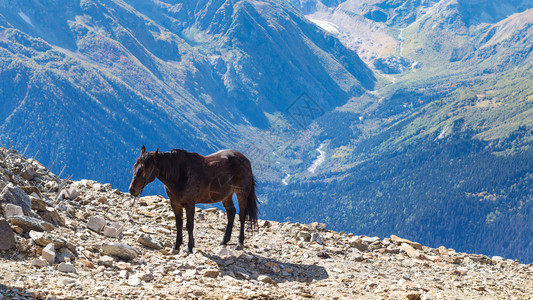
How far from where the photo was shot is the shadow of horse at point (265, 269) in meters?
15.5

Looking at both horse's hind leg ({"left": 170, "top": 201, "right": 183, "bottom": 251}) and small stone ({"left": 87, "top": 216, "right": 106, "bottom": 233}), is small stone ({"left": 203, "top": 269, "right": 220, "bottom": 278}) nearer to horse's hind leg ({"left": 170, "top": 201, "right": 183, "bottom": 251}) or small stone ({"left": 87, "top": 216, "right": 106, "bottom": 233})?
horse's hind leg ({"left": 170, "top": 201, "right": 183, "bottom": 251})

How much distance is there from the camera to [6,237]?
1277cm

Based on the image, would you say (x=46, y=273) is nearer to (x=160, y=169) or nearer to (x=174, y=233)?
(x=160, y=169)

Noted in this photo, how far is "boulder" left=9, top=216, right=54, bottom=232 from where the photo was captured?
14.1m

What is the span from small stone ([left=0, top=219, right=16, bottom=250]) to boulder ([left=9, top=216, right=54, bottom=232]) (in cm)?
127

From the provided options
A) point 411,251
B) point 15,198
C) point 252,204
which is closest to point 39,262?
point 15,198

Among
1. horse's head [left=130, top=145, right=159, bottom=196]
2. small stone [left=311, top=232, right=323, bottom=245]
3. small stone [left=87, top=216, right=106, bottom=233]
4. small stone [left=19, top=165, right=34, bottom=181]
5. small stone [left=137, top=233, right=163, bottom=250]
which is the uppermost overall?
small stone [left=19, top=165, right=34, bottom=181]

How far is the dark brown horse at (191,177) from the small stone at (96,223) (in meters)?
2.15

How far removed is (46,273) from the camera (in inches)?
475

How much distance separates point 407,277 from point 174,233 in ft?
28.9

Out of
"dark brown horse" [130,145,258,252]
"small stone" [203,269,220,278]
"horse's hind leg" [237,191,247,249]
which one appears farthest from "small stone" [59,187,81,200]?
"small stone" [203,269,220,278]

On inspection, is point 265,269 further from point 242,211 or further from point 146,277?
point 146,277

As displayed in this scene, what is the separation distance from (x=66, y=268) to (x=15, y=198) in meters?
4.38

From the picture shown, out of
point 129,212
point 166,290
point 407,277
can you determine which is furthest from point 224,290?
point 129,212
